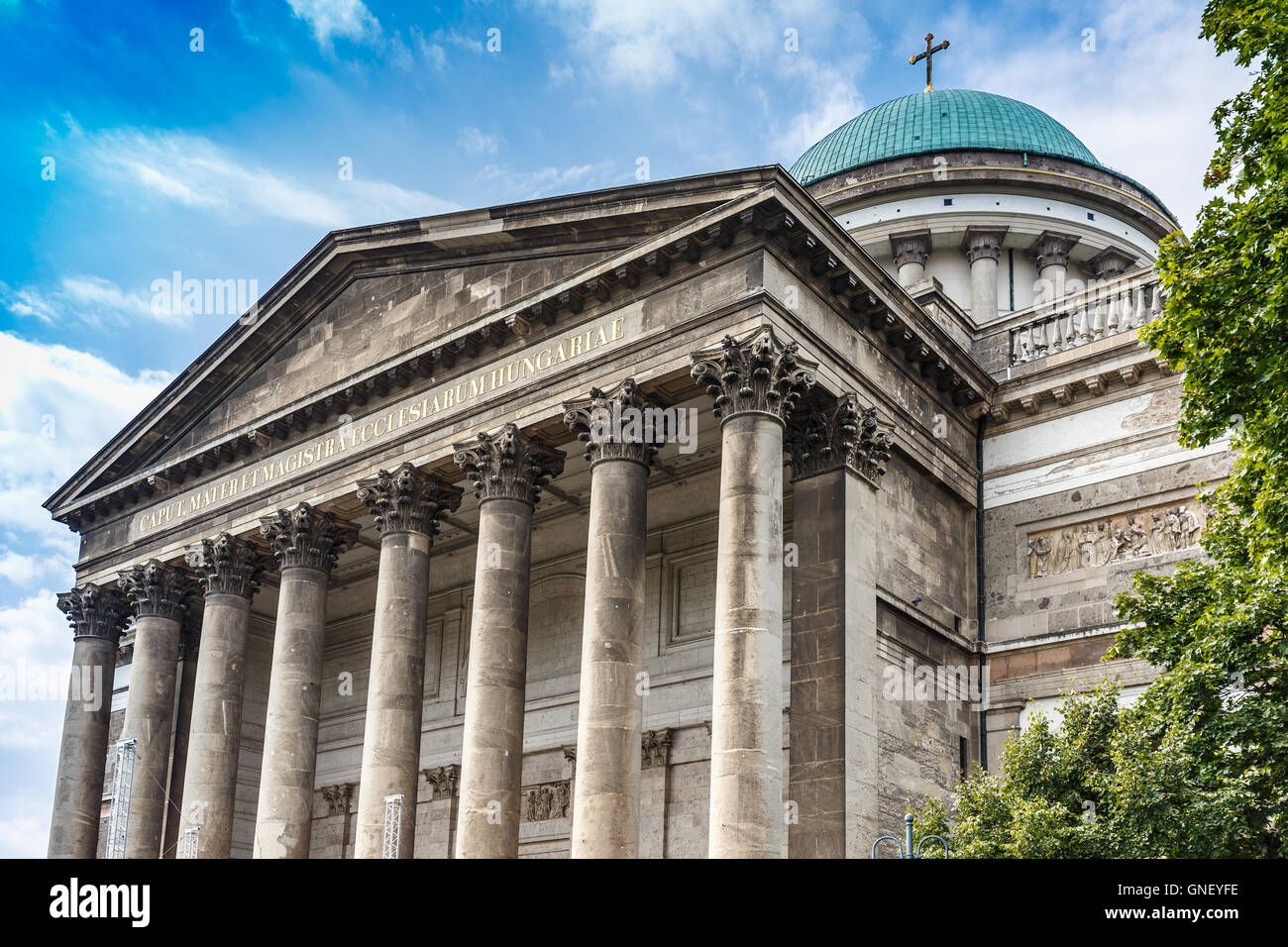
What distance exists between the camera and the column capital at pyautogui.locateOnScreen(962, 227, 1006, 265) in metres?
42.3

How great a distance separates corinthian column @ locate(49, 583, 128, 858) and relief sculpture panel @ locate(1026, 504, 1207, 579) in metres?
21.5

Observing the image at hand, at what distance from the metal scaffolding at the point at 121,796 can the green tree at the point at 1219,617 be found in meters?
18.8

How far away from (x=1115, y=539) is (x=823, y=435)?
21.4 ft

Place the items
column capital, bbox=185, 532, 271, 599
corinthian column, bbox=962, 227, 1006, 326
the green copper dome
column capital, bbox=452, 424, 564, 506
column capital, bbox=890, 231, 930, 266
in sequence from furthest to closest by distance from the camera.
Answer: the green copper dome, column capital, bbox=890, 231, 930, 266, corinthian column, bbox=962, 227, 1006, 326, column capital, bbox=185, 532, 271, 599, column capital, bbox=452, 424, 564, 506

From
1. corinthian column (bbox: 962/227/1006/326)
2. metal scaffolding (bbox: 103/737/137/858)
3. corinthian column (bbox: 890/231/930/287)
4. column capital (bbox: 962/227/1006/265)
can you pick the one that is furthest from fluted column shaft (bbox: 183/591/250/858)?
column capital (bbox: 962/227/1006/265)

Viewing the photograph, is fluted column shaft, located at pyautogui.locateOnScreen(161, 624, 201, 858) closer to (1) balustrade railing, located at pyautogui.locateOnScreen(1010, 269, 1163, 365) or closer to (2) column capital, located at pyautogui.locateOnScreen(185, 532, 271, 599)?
(2) column capital, located at pyautogui.locateOnScreen(185, 532, 271, 599)

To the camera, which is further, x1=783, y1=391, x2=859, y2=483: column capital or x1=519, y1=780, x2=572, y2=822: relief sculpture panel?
x1=519, y1=780, x2=572, y2=822: relief sculpture panel

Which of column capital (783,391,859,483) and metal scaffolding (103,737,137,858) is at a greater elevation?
column capital (783,391,859,483)

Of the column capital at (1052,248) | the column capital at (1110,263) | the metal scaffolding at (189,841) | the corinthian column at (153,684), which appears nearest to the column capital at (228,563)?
the corinthian column at (153,684)

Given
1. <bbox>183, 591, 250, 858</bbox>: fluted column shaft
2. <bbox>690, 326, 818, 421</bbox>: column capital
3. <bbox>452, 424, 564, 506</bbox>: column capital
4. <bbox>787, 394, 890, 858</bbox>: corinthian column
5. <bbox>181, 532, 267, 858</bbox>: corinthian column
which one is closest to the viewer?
<bbox>787, 394, 890, 858</bbox>: corinthian column

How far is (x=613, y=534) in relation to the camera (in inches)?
902

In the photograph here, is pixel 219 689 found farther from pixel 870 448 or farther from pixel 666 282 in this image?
pixel 870 448
